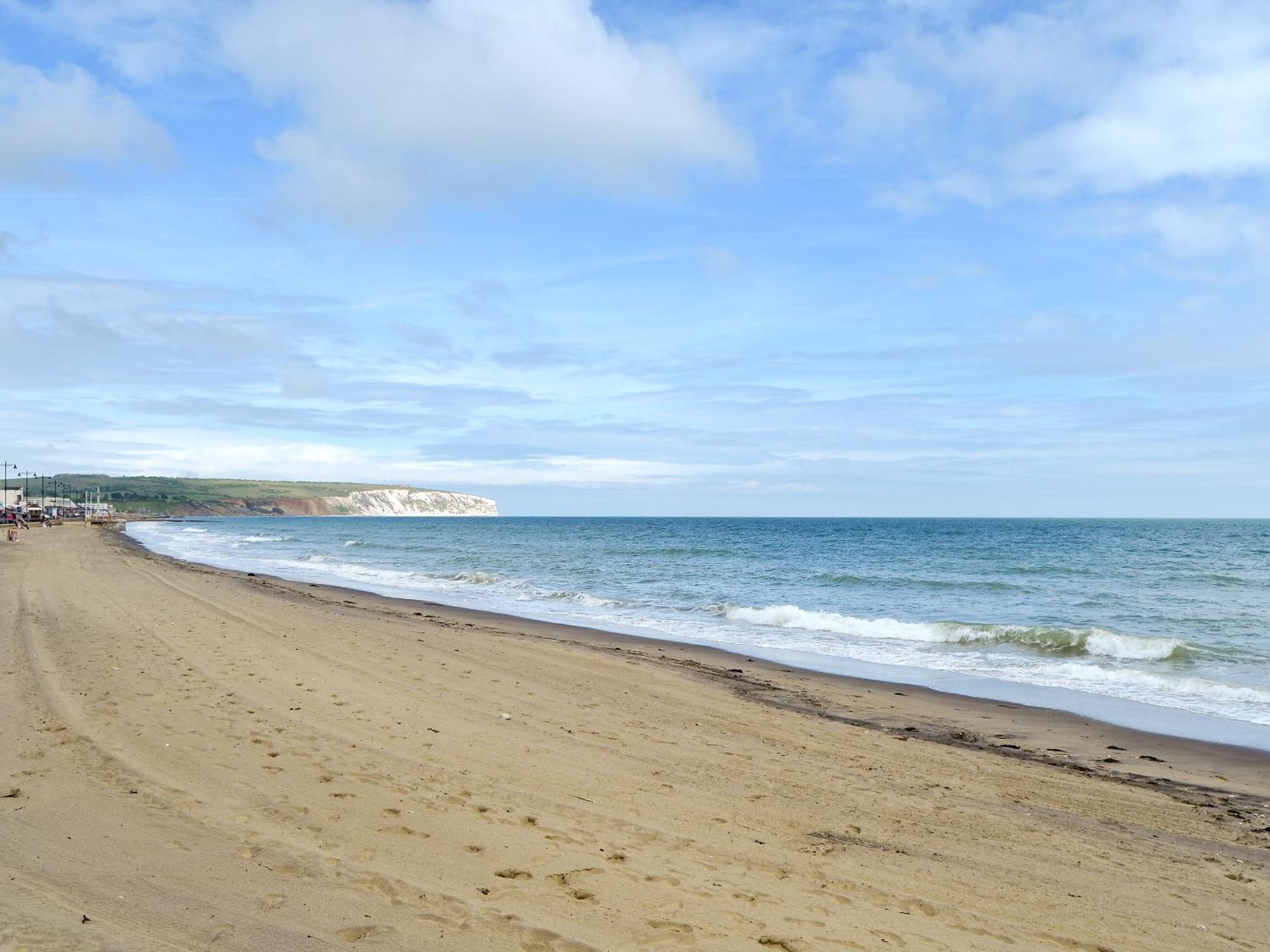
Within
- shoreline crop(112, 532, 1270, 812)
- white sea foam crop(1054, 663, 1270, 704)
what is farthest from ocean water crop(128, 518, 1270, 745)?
shoreline crop(112, 532, 1270, 812)

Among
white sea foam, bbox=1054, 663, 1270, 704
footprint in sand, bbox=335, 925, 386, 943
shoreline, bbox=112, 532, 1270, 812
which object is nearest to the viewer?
footprint in sand, bbox=335, 925, 386, 943

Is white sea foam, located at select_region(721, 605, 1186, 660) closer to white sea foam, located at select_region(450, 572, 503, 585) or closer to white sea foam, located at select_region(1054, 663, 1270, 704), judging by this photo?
white sea foam, located at select_region(1054, 663, 1270, 704)

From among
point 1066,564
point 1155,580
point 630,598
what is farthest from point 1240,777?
point 1066,564

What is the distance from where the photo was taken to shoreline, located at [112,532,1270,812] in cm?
802

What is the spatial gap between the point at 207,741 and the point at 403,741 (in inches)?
63.2

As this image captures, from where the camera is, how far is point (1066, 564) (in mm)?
38750

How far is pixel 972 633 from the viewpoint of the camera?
18.3 meters

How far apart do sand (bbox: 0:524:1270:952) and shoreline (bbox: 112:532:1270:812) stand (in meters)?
0.08

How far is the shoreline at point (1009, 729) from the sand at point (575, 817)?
0.25 feet

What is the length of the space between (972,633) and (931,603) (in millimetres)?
6264

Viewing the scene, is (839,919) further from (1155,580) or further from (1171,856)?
(1155,580)

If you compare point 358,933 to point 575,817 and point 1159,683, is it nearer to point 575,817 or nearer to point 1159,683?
point 575,817

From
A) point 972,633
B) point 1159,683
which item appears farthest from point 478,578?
point 1159,683

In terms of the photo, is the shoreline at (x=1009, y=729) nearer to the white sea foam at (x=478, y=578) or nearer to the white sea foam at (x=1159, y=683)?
the white sea foam at (x=1159, y=683)
